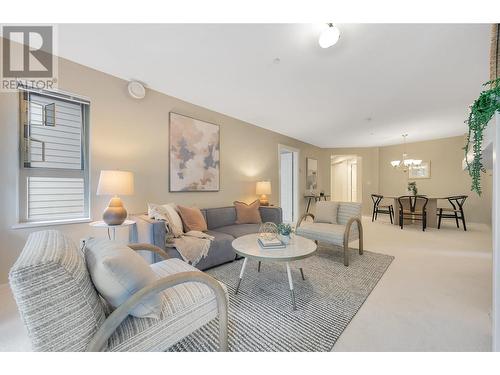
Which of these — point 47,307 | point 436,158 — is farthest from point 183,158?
point 436,158

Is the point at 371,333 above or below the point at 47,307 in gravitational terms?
below

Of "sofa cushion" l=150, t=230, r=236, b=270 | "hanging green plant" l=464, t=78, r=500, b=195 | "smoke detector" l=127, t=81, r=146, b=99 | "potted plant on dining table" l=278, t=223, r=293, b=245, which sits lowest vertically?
"sofa cushion" l=150, t=230, r=236, b=270

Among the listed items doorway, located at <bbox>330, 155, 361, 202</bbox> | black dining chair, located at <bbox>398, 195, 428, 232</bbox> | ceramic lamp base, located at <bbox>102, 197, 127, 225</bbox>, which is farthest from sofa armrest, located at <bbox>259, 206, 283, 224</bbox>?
doorway, located at <bbox>330, 155, 361, 202</bbox>

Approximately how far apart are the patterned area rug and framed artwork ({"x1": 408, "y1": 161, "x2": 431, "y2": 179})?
5174 millimetres

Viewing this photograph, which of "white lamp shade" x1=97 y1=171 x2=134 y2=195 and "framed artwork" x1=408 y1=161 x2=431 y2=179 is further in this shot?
"framed artwork" x1=408 y1=161 x2=431 y2=179

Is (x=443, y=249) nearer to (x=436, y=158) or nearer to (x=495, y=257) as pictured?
(x=495, y=257)

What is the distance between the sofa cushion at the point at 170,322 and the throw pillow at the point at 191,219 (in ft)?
4.49

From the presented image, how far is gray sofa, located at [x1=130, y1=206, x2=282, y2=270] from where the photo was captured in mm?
2154

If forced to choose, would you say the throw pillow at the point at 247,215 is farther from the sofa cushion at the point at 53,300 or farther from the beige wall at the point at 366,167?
the beige wall at the point at 366,167

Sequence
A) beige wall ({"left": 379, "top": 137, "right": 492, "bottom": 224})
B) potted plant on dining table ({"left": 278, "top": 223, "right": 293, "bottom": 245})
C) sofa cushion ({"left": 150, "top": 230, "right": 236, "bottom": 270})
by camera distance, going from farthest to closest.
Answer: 1. beige wall ({"left": 379, "top": 137, "right": 492, "bottom": 224})
2. sofa cushion ({"left": 150, "top": 230, "right": 236, "bottom": 270})
3. potted plant on dining table ({"left": 278, "top": 223, "right": 293, "bottom": 245})

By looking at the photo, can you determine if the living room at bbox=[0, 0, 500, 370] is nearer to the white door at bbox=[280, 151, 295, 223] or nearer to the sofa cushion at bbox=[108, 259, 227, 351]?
the sofa cushion at bbox=[108, 259, 227, 351]

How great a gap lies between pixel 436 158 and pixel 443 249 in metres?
4.10

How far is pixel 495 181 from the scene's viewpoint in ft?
3.48

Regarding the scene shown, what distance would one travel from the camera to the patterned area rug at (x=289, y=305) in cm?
139
